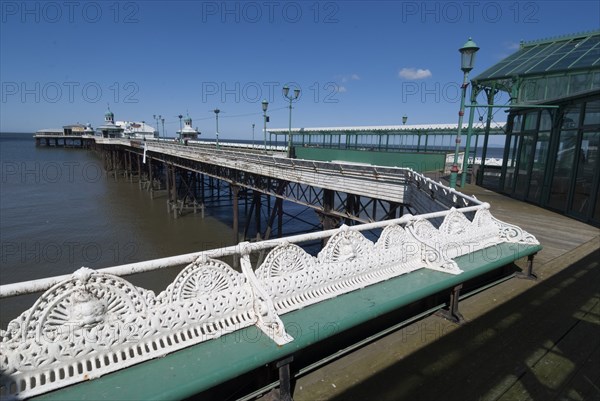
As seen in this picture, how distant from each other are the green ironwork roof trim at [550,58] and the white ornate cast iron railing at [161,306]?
10529mm

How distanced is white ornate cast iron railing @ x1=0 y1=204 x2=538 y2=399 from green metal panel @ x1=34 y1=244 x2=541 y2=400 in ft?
0.21

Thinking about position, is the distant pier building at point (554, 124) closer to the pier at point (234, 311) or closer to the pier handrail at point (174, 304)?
the pier at point (234, 311)

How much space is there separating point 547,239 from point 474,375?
4780 millimetres

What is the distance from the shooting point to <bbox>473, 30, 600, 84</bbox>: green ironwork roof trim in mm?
10000

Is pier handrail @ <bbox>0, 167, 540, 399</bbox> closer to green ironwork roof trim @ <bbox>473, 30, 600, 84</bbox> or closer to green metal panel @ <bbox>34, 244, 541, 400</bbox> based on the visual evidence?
green metal panel @ <bbox>34, 244, 541, 400</bbox>

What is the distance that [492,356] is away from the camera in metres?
2.88

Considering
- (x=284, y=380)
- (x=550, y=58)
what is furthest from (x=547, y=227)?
(x=550, y=58)

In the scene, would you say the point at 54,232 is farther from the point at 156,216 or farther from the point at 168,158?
the point at 168,158

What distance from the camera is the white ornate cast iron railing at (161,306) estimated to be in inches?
74.9

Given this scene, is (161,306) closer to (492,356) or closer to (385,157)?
(492,356)

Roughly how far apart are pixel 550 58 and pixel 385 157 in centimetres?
809

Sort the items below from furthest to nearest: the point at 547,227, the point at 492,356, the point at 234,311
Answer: the point at 547,227 → the point at 492,356 → the point at 234,311

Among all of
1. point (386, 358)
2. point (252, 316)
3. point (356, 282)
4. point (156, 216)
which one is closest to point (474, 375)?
point (386, 358)

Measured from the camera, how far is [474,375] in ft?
8.71
